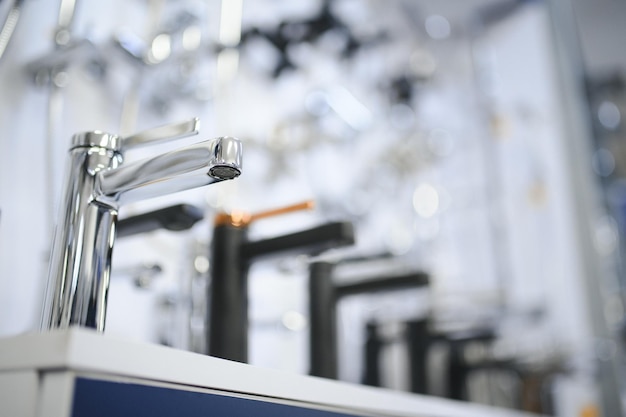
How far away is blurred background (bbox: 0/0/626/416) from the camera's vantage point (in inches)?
35.3

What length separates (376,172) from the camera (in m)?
1.60

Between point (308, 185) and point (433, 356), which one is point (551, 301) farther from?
point (308, 185)

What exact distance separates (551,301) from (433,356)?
736mm

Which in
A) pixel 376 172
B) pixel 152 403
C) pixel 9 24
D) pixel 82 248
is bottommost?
pixel 152 403

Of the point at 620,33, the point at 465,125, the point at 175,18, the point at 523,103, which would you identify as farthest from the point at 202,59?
the point at 620,33

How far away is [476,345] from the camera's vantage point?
1.53 m

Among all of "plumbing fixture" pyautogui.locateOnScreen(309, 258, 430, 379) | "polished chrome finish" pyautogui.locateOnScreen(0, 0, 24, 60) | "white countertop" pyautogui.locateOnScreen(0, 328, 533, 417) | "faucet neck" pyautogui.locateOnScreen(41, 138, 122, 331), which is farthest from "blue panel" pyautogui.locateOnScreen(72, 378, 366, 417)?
"polished chrome finish" pyautogui.locateOnScreen(0, 0, 24, 60)

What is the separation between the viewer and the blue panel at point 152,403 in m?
0.41

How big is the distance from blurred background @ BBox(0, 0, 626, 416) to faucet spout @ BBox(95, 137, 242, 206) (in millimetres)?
98

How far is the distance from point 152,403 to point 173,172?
0.19m

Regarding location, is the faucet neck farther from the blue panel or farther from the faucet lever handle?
the blue panel

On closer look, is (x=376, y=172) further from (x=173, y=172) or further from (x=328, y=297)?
(x=173, y=172)

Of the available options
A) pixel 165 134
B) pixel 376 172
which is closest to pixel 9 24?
pixel 165 134

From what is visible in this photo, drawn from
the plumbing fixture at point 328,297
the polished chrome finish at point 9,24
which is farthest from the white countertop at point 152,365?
the polished chrome finish at point 9,24
